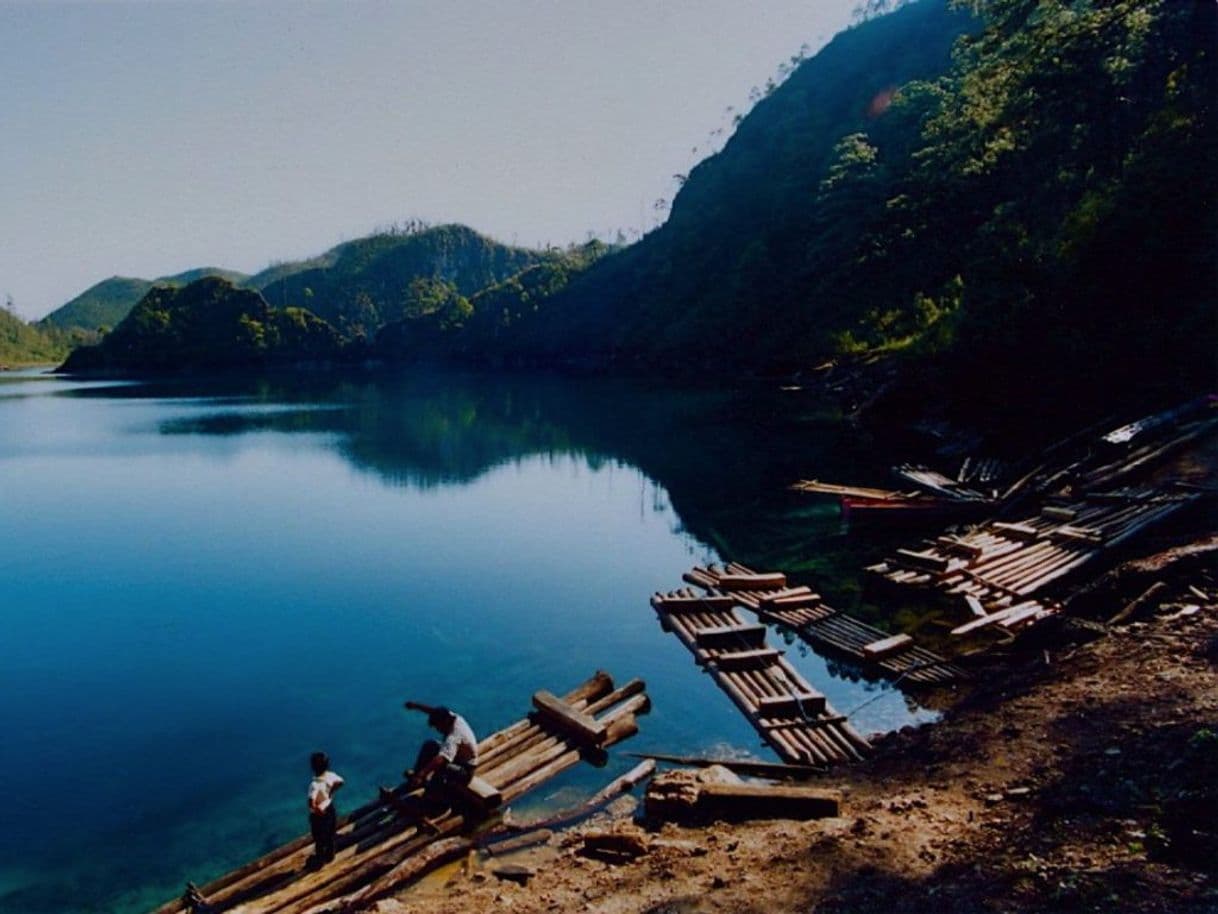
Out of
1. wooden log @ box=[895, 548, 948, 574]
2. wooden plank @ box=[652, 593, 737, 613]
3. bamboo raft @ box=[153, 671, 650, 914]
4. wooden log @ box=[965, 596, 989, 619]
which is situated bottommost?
bamboo raft @ box=[153, 671, 650, 914]

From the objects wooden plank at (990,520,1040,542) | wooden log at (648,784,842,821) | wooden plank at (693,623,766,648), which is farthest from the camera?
wooden plank at (990,520,1040,542)

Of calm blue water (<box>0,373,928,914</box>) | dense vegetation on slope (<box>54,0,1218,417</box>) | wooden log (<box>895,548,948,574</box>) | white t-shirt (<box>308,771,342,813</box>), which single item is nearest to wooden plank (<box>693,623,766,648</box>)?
calm blue water (<box>0,373,928,914</box>)

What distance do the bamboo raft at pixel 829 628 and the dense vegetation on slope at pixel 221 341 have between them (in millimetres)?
178832

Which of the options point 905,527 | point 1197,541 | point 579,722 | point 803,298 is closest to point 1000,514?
point 905,527

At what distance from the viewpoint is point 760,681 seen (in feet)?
52.1

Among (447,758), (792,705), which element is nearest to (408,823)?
(447,758)

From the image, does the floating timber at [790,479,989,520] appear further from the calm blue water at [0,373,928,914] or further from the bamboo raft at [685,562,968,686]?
the bamboo raft at [685,562,968,686]

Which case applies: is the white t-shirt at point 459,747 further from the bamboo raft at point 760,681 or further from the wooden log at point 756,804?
the bamboo raft at point 760,681

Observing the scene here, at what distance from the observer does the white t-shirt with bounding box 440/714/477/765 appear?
11883mm

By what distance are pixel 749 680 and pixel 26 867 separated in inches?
493

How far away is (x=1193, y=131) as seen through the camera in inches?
1194

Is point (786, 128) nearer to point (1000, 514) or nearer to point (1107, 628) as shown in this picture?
point (1000, 514)

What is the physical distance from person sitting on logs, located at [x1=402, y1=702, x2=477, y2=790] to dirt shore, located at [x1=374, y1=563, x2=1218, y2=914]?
1458mm

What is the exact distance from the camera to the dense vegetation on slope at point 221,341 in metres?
188
